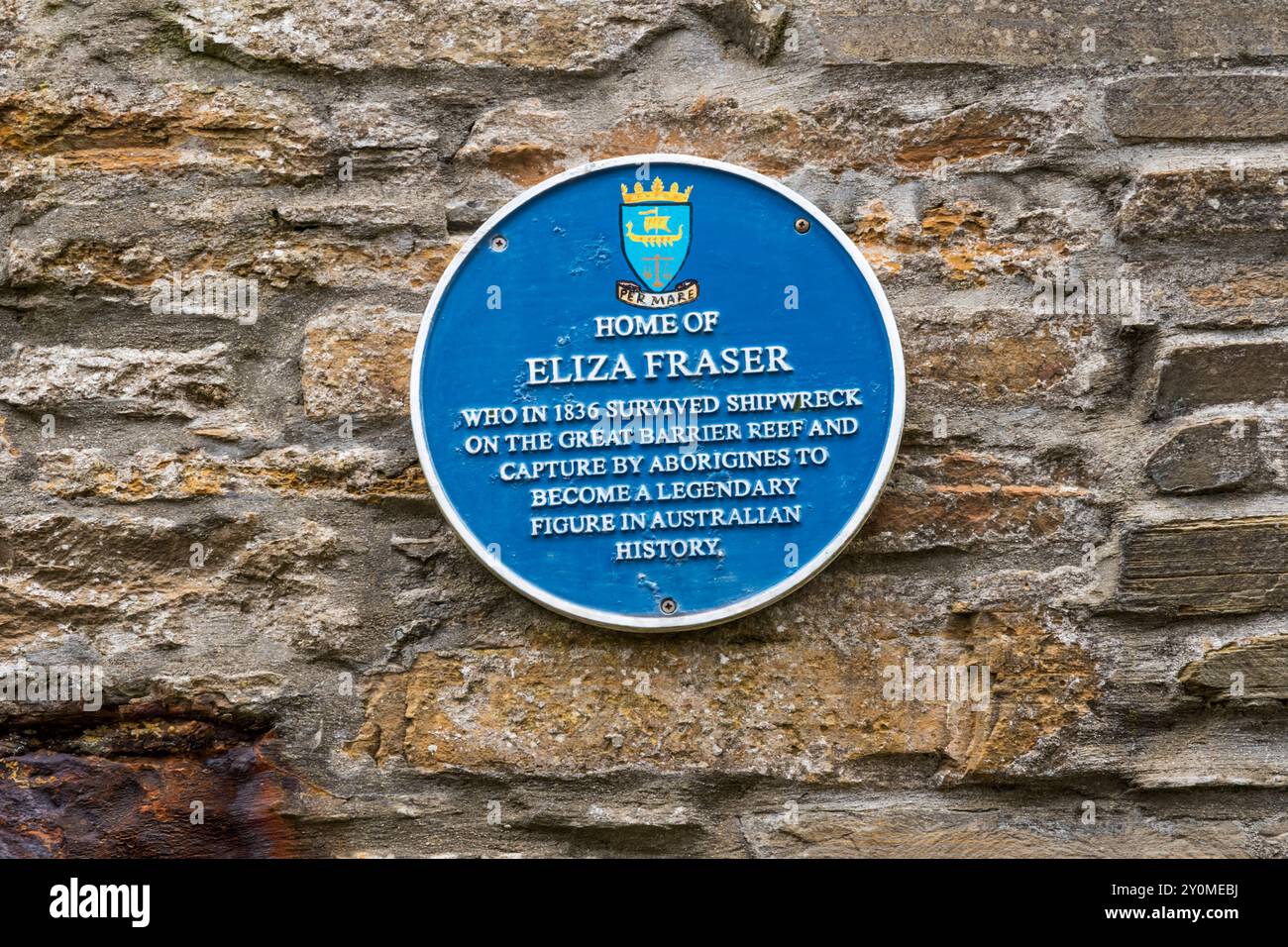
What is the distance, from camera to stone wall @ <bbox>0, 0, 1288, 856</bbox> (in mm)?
1920

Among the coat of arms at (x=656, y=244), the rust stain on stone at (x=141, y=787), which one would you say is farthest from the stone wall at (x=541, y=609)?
the coat of arms at (x=656, y=244)

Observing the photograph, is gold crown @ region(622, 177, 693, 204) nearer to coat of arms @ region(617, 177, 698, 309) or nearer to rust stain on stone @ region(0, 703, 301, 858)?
coat of arms @ region(617, 177, 698, 309)

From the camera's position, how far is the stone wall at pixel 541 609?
192cm

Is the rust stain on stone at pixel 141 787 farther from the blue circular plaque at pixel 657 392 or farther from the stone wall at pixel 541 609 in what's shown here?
the blue circular plaque at pixel 657 392

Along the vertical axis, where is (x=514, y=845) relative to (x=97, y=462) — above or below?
below

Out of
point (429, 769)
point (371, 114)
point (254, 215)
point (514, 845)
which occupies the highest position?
point (371, 114)

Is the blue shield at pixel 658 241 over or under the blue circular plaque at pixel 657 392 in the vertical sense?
over

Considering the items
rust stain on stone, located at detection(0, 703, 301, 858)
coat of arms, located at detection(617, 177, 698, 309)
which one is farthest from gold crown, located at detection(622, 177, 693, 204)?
rust stain on stone, located at detection(0, 703, 301, 858)

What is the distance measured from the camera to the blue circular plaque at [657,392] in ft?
6.21

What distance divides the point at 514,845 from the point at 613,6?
141cm

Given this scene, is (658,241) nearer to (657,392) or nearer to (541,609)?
(657,392)

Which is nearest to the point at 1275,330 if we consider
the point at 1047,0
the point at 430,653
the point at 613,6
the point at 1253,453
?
the point at 1253,453

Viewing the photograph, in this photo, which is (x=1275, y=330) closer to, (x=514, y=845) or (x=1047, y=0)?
(x=1047, y=0)

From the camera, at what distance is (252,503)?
1.99 m
